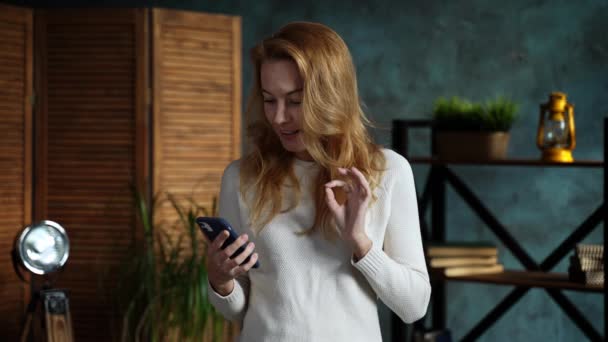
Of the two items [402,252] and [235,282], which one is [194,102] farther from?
[402,252]

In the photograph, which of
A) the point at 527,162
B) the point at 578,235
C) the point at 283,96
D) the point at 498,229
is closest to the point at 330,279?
the point at 283,96

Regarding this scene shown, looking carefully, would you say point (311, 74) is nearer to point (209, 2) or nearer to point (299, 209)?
point (299, 209)

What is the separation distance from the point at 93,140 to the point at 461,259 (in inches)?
71.0

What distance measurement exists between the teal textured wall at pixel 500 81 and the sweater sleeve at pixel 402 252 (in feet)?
8.50

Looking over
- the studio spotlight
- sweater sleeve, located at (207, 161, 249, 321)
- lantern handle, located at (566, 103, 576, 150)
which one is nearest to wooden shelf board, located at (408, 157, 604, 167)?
lantern handle, located at (566, 103, 576, 150)

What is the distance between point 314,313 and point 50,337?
1795 mm

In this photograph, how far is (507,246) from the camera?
381cm

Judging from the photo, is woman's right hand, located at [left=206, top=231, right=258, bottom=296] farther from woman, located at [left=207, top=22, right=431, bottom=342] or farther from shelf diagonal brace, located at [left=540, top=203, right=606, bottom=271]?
shelf diagonal brace, located at [left=540, top=203, right=606, bottom=271]

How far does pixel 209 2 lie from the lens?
4719mm

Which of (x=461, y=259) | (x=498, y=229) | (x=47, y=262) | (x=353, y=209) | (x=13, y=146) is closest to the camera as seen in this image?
(x=353, y=209)

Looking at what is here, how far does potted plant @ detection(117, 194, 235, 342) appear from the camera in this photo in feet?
12.5

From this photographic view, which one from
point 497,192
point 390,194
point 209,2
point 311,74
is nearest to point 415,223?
point 390,194

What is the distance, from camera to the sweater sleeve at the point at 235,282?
1.77 meters

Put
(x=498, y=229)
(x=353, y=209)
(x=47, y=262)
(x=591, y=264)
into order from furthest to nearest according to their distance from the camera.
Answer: (x=498, y=229) < (x=591, y=264) < (x=47, y=262) < (x=353, y=209)
